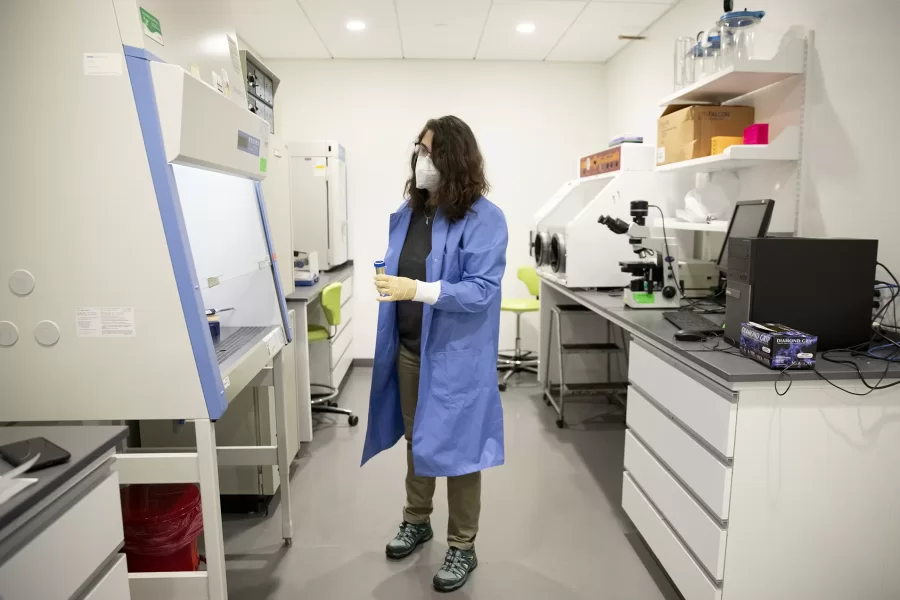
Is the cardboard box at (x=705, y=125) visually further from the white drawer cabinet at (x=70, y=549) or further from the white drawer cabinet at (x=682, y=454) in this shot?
the white drawer cabinet at (x=70, y=549)

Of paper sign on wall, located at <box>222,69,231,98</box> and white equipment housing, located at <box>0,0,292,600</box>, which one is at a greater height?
paper sign on wall, located at <box>222,69,231,98</box>

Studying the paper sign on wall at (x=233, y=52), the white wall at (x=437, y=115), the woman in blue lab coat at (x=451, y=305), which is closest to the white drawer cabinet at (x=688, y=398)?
the woman in blue lab coat at (x=451, y=305)

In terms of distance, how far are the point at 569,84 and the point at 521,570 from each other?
387 centimetres

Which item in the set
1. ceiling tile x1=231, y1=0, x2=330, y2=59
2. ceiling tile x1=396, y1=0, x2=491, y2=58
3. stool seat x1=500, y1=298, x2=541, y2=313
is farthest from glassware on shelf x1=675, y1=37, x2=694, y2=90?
ceiling tile x1=231, y1=0, x2=330, y2=59

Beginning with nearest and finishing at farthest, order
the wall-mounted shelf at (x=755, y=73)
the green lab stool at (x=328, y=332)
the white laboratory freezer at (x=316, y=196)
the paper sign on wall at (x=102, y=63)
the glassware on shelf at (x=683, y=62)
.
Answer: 1. the paper sign on wall at (x=102, y=63)
2. the wall-mounted shelf at (x=755, y=73)
3. the glassware on shelf at (x=683, y=62)
4. the green lab stool at (x=328, y=332)
5. the white laboratory freezer at (x=316, y=196)

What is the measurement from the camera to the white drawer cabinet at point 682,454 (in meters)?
1.54

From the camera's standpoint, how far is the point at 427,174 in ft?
6.00

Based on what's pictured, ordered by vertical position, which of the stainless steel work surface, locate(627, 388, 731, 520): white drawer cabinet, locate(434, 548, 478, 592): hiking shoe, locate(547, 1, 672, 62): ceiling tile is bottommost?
locate(434, 548, 478, 592): hiking shoe

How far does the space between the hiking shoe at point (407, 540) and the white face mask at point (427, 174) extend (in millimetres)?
1287

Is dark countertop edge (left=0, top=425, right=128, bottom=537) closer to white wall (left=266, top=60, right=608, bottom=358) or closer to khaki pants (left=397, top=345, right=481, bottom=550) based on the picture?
khaki pants (left=397, top=345, right=481, bottom=550)

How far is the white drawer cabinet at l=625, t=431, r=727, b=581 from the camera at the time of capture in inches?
61.3

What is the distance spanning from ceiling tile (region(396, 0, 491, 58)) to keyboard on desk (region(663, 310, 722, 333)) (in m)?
2.20

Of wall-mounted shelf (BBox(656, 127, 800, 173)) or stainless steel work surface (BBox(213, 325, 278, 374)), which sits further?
wall-mounted shelf (BBox(656, 127, 800, 173))

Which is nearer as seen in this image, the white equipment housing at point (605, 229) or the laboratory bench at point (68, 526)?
the laboratory bench at point (68, 526)
